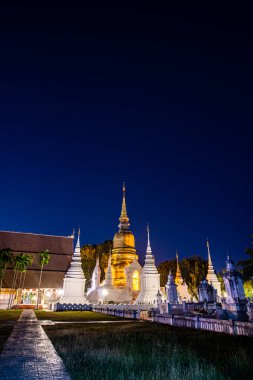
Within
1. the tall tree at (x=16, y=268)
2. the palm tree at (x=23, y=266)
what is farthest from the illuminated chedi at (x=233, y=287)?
the tall tree at (x=16, y=268)

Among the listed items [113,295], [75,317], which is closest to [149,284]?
[113,295]

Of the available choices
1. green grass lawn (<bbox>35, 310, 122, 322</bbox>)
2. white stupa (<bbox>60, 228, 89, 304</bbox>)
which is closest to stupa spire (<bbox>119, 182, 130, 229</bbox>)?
white stupa (<bbox>60, 228, 89, 304</bbox>)

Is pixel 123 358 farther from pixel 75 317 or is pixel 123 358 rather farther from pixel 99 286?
pixel 99 286

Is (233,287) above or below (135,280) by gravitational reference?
below

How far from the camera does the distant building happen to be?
148 feet

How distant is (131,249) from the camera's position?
165 feet

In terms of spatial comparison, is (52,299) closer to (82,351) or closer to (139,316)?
(139,316)

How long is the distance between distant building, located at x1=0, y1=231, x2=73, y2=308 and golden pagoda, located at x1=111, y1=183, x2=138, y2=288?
8484 millimetres

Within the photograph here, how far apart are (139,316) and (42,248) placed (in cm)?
3211

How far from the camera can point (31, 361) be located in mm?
7926

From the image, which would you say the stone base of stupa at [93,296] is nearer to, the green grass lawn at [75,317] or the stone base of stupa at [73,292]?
the stone base of stupa at [73,292]

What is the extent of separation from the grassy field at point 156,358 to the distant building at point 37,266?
3637 centimetres

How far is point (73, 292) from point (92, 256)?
29.4 metres

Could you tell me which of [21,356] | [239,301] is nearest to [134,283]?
[239,301]
